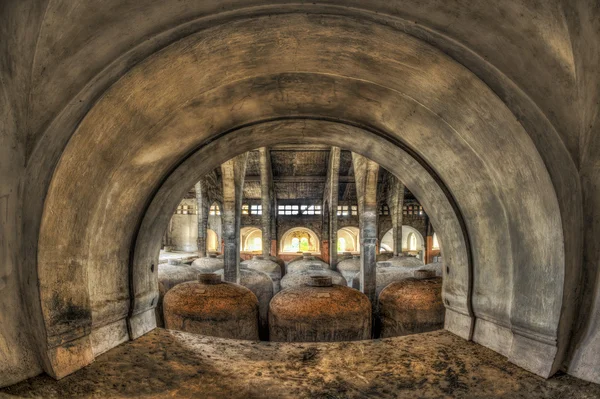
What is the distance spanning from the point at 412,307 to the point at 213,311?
4058 millimetres

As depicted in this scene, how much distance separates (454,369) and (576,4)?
9.81 feet

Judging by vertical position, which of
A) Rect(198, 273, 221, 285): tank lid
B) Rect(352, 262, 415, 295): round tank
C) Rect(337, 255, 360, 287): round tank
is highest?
Rect(198, 273, 221, 285): tank lid

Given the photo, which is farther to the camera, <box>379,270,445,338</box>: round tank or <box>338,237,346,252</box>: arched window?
<box>338,237,346,252</box>: arched window

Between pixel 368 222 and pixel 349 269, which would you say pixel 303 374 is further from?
pixel 349 269

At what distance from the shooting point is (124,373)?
2965 millimetres

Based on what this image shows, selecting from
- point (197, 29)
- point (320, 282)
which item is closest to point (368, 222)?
point (320, 282)

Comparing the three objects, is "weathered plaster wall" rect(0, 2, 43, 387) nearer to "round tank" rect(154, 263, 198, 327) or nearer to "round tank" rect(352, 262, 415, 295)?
"round tank" rect(154, 263, 198, 327)

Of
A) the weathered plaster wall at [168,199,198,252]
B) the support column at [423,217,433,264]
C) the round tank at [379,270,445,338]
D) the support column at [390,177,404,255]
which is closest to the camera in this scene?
the round tank at [379,270,445,338]

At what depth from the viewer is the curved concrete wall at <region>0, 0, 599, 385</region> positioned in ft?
6.81

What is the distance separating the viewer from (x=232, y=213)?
12688 millimetres

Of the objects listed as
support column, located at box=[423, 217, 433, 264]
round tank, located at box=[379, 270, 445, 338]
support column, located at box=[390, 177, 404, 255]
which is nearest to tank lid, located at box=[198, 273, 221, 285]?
round tank, located at box=[379, 270, 445, 338]

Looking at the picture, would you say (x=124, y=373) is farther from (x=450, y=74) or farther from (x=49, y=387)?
(x=450, y=74)

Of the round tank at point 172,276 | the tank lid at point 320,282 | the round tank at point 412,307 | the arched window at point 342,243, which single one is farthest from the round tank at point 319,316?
the arched window at point 342,243

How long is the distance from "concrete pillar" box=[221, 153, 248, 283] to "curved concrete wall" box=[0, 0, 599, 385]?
9132 mm
